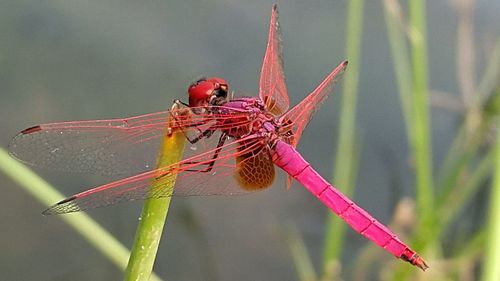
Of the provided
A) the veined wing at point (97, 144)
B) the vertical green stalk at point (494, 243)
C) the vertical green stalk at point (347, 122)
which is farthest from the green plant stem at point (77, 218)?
the vertical green stalk at point (347, 122)

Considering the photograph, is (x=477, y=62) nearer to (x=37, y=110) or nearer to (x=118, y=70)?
(x=118, y=70)

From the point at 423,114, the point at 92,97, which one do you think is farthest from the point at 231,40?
the point at 423,114

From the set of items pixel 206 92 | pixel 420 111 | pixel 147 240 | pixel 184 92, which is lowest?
pixel 147 240

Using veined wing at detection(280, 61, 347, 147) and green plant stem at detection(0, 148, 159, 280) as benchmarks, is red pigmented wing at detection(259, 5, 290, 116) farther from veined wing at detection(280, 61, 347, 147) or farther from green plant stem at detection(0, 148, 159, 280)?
green plant stem at detection(0, 148, 159, 280)

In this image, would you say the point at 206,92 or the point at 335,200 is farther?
the point at 335,200

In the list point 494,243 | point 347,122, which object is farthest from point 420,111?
point 494,243

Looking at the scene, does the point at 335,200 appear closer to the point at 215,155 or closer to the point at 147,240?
the point at 215,155

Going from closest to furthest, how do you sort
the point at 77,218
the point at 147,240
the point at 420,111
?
the point at 147,240 < the point at 77,218 < the point at 420,111
